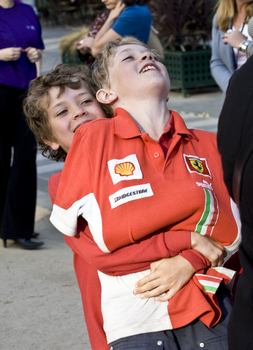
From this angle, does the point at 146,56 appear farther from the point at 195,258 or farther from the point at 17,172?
the point at 17,172

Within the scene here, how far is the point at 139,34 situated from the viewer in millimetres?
4141

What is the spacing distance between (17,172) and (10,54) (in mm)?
975

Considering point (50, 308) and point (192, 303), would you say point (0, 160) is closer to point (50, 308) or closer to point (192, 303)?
point (50, 308)

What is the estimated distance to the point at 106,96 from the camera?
2.15 meters

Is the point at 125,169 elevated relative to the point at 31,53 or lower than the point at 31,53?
elevated

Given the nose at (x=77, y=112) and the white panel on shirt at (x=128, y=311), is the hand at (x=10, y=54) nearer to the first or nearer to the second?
the nose at (x=77, y=112)

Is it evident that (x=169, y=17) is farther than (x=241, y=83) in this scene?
Yes

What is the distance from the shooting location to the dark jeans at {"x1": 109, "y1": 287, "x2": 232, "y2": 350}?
1.73 metres

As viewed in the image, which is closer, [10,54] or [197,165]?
[197,165]

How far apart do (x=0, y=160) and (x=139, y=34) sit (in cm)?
160

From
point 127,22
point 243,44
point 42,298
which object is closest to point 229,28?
point 243,44

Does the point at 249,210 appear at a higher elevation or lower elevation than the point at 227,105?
lower

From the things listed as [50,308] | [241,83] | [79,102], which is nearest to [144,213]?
[241,83]

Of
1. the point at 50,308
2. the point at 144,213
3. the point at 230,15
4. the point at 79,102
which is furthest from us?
the point at 230,15
